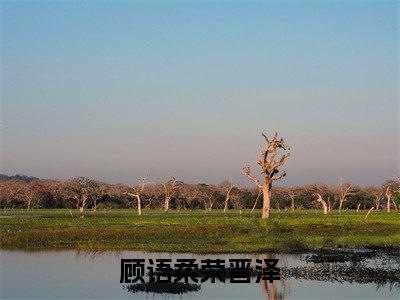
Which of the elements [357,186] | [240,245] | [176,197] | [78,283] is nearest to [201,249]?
[240,245]

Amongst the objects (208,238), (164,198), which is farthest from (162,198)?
(208,238)

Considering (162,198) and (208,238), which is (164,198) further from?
(208,238)

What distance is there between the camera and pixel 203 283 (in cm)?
2303

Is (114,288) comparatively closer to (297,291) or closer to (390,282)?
(297,291)

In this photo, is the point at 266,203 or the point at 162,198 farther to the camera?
the point at 162,198

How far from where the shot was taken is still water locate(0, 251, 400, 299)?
21141mm

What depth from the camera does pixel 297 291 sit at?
21641 millimetres

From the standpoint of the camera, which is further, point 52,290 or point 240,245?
point 240,245

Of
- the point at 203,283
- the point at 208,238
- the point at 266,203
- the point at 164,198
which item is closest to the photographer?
the point at 203,283

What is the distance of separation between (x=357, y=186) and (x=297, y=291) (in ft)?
426

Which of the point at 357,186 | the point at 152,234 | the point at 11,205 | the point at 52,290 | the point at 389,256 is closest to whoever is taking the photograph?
the point at 52,290

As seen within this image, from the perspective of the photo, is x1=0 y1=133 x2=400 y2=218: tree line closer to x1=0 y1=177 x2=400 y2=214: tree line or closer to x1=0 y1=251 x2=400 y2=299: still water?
x1=0 y1=177 x2=400 y2=214: tree line

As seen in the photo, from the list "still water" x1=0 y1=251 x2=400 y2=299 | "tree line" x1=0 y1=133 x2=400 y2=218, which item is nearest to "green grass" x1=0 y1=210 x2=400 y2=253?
"still water" x1=0 y1=251 x2=400 y2=299

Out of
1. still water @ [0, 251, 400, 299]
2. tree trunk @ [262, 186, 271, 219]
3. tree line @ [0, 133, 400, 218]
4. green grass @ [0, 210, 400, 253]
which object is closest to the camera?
still water @ [0, 251, 400, 299]
